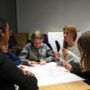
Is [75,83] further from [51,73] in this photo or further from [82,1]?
[82,1]

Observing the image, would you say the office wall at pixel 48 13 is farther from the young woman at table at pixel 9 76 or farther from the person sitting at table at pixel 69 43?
the young woman at table at pixel 9 76

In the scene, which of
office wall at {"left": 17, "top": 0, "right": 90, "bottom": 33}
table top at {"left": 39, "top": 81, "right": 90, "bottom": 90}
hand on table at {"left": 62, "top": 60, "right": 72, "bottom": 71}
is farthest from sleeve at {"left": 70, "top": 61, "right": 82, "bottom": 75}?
office wall at {"left": 17, "top": 0, "right": 90, "bottom": 33}

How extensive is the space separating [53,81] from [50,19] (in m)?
4.38

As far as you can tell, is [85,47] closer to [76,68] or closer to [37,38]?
[76,68]

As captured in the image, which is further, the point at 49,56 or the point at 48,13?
the point at 48,13

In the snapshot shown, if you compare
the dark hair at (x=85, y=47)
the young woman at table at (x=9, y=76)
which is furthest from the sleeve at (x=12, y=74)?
the dark hair at (x=85, y=47)

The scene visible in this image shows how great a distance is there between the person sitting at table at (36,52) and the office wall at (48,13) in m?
3.02

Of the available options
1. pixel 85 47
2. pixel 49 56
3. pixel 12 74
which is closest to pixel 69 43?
pixel 49 56

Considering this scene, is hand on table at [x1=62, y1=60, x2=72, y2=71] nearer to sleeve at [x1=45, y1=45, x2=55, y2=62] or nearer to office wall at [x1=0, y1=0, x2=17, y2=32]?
sleeve at [x1=45, y1=45, x2=55, y2=62]

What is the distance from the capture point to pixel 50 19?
6289mm

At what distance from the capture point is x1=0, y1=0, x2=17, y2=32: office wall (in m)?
6.23

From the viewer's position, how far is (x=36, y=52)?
3.24 m

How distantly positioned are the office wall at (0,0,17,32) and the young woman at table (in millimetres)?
4726

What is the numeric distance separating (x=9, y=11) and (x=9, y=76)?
5.10m
